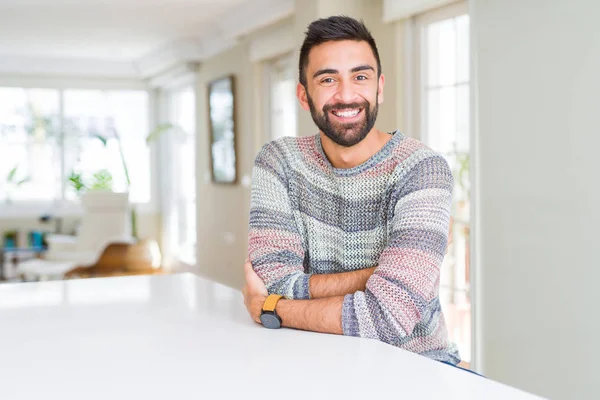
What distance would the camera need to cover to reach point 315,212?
5.39 feet

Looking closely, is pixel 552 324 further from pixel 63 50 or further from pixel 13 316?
pixel 63 50

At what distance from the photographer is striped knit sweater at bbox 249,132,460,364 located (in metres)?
1.39

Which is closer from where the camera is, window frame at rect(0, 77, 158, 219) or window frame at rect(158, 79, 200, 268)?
window frame at rect(0, 77, 158, 219)

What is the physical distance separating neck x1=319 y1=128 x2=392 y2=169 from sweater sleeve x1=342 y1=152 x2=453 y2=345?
0.31 ft

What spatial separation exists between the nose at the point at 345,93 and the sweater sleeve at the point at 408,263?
192 millimetres

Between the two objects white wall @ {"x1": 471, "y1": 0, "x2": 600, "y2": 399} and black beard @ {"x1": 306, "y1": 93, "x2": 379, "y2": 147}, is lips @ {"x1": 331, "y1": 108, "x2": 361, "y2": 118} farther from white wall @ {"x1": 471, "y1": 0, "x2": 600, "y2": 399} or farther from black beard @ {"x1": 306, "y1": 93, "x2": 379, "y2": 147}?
white wall @ {"x1": 471, "y1": 0, "x2": 600, "y2": 399}

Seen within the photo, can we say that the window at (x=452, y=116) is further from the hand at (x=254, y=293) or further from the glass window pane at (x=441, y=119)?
the hand at (x=254, y=293)

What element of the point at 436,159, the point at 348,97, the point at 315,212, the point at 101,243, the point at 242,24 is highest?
the point at 242,24

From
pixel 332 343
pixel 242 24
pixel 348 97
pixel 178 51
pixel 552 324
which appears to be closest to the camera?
pixel 332 343

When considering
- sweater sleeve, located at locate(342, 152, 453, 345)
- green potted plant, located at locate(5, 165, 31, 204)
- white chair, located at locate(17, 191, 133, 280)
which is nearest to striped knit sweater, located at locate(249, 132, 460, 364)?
sweater sleeve, located at locate(342, 152, 453, 345)

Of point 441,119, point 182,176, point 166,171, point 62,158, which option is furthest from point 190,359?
point 62,158

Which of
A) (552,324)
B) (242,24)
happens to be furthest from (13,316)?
(242,24)

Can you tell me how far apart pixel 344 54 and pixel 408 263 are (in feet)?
1.56

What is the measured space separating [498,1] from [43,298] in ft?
8.05
